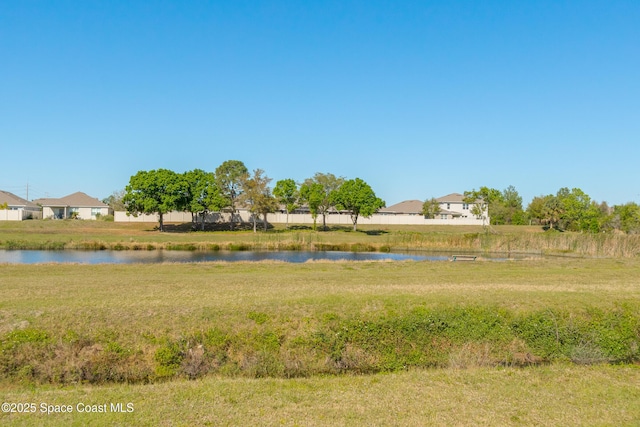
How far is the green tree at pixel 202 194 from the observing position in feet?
249

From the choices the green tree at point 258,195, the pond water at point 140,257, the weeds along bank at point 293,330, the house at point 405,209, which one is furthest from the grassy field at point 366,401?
the house at point 405,209

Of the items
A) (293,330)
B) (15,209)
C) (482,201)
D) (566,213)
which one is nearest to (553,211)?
(566,213)

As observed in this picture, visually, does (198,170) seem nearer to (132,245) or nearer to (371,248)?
(132,245)

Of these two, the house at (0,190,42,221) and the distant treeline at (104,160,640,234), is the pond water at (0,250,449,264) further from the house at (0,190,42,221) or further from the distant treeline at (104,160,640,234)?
the house at (0,190,42,221)

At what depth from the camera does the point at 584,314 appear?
14.1 meters

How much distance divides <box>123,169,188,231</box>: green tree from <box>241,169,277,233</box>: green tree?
31.4ft

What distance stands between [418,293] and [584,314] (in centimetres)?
476

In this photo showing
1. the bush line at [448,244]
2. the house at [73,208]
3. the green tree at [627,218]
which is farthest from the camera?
the house at [73,208]

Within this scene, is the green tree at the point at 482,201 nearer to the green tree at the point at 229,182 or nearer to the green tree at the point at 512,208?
the green tree at the point at 512,208

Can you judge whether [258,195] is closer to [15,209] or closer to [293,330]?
[15,209]

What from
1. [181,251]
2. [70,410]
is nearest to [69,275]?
[70,410]

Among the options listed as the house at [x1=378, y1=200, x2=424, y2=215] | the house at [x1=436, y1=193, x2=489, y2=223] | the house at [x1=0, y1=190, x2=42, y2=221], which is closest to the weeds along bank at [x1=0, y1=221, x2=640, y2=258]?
the house at [x1=0, y1=190, x2=42, y2=221]

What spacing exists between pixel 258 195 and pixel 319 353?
6280 cm

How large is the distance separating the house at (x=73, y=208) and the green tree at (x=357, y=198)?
156 feet
